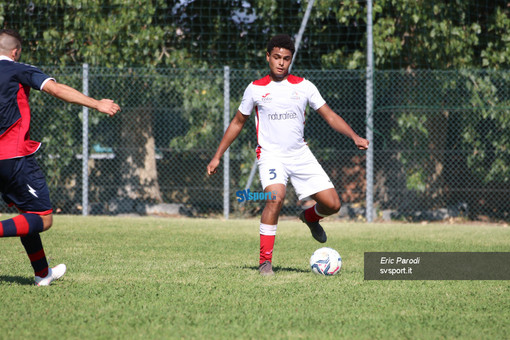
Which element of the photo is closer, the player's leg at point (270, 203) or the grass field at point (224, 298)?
the grass field at point (224, 298)

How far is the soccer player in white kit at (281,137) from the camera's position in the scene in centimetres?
591

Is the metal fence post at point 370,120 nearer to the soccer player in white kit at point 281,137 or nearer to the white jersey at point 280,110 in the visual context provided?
the soccer player in white kit at point 281,137

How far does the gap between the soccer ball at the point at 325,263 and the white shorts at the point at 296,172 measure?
0.55 metres

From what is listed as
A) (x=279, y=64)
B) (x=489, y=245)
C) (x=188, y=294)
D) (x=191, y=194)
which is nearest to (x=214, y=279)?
(x=188, y=294)

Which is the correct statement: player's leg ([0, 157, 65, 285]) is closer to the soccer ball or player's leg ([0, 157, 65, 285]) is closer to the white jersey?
the white jersey

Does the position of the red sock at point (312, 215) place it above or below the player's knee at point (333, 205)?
below

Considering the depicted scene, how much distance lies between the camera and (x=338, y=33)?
42.4 feet

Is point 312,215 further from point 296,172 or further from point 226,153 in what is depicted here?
point 226,153

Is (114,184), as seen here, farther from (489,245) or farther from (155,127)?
(489,245)

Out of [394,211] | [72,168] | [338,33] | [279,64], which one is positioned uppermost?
[338,33]

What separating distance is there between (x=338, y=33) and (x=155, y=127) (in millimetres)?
3990

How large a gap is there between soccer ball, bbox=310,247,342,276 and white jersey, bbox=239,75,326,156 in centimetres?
95

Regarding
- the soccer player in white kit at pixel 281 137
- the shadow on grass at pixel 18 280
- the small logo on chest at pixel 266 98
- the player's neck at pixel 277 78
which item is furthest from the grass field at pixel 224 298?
the player's neck at pixel 277 78

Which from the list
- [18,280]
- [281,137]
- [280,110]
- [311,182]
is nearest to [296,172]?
[311,182]
